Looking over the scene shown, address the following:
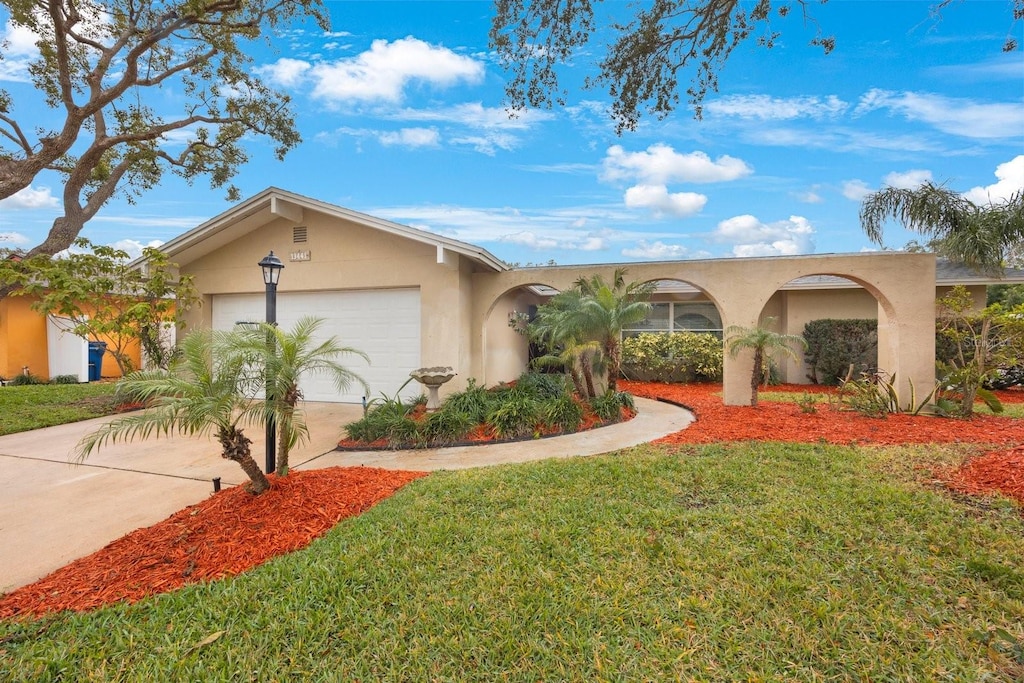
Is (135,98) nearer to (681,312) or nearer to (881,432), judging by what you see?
(681,312)

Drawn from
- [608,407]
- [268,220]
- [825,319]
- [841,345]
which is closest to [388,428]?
[608,407]

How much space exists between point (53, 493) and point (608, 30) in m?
8.85

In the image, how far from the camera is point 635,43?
6.33 m

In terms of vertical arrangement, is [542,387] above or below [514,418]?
above

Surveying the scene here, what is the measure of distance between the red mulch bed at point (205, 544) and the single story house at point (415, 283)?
213 inches

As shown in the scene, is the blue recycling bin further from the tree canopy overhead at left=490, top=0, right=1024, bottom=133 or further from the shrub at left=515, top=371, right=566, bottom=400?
the tree canopy overhead at left=490, top=0, right=1024, bottom=133

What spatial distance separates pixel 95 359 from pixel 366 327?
10.8 m

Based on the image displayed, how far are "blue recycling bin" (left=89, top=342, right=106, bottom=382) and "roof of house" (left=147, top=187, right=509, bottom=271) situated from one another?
6.38 m

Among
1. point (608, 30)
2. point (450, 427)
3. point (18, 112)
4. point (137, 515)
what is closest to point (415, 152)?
point (608, 30)

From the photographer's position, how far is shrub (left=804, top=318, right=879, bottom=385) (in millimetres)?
12633

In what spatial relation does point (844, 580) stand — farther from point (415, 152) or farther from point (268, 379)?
point (415, 152)

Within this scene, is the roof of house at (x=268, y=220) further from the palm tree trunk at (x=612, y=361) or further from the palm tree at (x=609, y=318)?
the palm tree trunk at (x=612, y=361)

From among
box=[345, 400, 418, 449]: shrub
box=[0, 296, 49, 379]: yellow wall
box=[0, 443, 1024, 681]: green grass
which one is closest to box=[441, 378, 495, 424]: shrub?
box=[345, 400, 418, 449]: shrub

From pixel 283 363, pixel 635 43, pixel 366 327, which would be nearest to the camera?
pixel 283 363
